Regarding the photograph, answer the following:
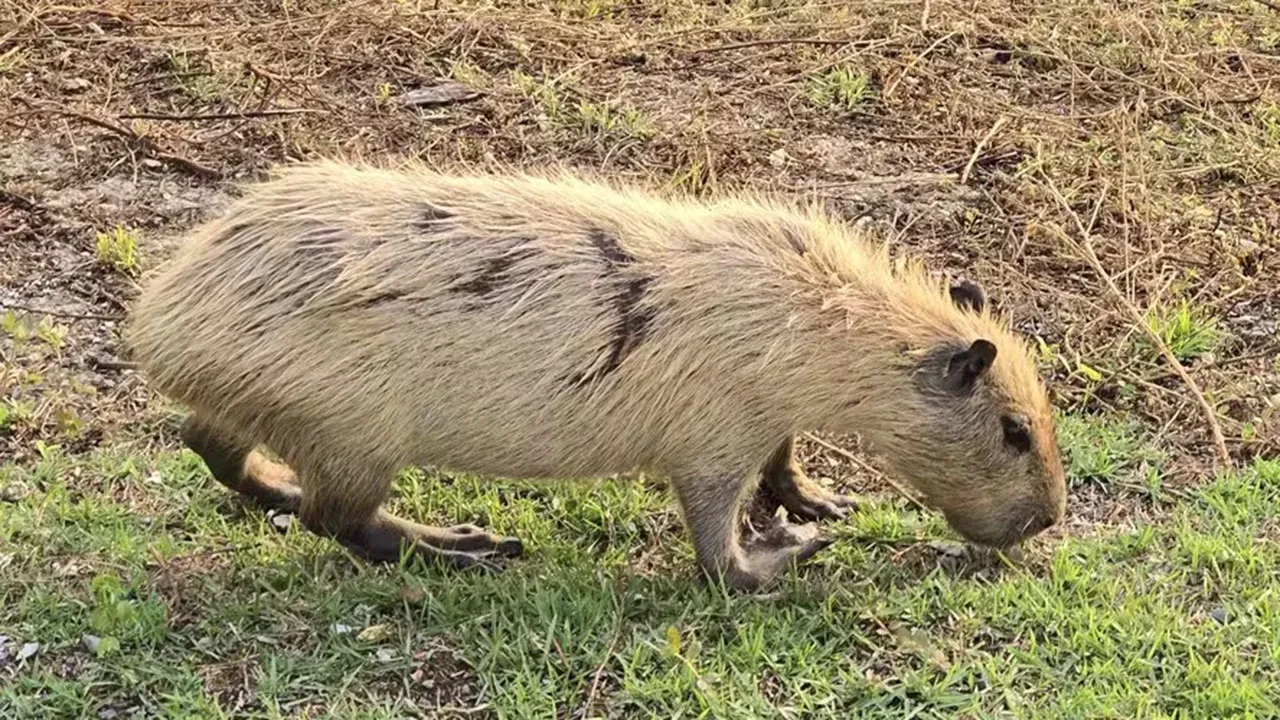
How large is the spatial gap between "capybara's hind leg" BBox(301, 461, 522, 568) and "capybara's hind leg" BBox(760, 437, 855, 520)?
2.31ft

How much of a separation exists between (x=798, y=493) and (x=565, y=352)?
88 centimetres

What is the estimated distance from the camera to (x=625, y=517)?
11.9 feet

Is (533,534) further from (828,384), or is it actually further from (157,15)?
(157,15)

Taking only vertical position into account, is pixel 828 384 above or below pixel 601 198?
below

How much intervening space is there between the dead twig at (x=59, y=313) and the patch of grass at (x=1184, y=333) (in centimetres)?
312

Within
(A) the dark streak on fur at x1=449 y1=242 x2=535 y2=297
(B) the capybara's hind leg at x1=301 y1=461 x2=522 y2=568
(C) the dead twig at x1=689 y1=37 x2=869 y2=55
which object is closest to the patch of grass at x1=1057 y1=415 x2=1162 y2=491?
(B) the capybara's hind leg at x1=301 y1=461 x2=522 y2=568

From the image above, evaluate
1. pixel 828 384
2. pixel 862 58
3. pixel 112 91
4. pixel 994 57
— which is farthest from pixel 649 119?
pixel 828 384

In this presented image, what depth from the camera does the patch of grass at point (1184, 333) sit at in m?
4.23

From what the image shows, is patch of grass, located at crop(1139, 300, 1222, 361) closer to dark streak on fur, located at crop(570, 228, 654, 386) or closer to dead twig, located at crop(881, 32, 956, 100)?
dead twig, located at crop(881, 32, 956, 100)

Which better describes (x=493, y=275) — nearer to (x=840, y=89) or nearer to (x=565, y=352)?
(x=565, y=352)

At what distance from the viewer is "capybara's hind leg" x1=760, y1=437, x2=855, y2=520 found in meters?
3.65

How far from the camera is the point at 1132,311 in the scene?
14.1ft

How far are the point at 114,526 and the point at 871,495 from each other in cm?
195

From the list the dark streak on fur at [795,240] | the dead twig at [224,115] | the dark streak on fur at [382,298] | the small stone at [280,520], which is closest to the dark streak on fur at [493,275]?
the dark streak on fur at [382,298]
